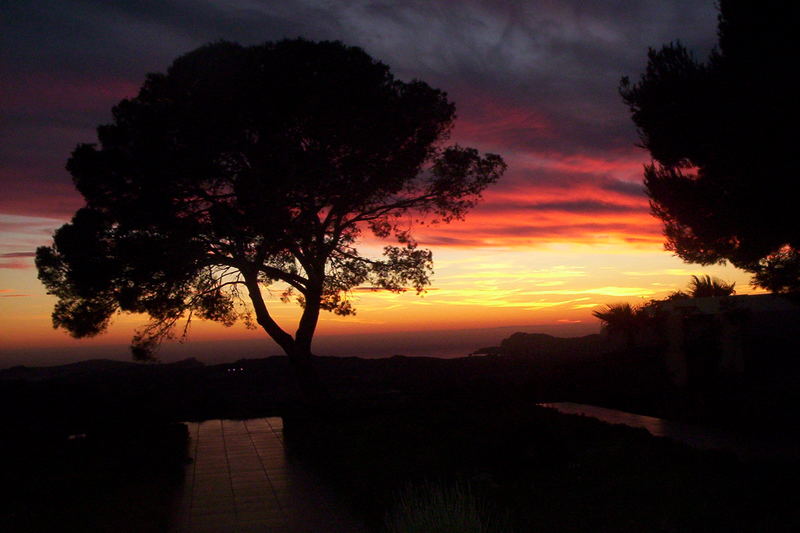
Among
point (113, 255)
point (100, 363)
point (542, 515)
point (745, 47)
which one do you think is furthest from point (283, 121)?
point (100, 363)

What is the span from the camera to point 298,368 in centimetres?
1483

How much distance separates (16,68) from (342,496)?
10.1 meters

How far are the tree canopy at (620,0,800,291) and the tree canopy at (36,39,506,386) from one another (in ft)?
16.7

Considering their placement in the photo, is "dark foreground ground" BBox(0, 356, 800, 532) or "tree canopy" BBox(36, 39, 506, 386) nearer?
"dark foreground ground" BBox(0, 356, 800, 532)

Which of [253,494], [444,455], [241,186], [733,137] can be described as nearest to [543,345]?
[241,186]

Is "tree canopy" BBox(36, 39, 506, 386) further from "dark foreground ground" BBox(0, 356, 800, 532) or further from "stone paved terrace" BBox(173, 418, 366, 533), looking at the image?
"stone paved terrace" BBox(173, 418, 366, 533)

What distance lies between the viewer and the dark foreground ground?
607 cm

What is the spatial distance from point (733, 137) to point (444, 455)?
19.5 ft

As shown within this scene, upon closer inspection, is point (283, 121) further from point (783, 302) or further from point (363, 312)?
point (783, 302)

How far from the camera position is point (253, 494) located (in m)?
7.75

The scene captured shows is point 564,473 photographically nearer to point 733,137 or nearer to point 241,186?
point 733,137

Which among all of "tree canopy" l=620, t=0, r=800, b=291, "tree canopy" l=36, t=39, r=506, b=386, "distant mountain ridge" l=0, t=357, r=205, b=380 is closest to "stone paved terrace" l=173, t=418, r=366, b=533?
"tree canopy" l=36, t=39, r=506, b=386

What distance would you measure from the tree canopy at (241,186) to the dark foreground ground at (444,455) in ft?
7.33

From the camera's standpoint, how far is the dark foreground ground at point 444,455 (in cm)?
607
